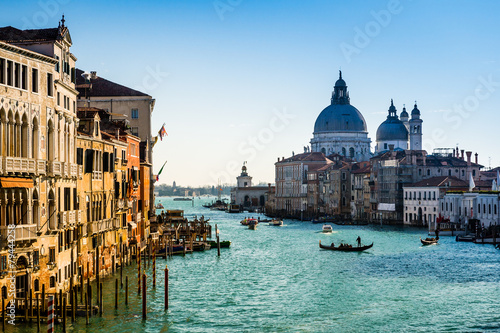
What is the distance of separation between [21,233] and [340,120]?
375ft

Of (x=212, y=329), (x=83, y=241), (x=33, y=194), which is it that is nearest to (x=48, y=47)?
(x=33, y=194)

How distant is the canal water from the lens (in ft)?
73.8

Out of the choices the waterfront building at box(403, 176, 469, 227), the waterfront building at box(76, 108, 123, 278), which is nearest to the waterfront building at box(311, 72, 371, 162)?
the waterfront building at box(403, 176, 469, 227)

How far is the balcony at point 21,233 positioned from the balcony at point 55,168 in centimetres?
165

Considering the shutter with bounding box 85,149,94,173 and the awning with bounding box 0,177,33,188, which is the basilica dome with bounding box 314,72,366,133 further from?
the awning with bounding box 0,177,33,188

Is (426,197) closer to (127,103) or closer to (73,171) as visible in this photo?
(127,103)

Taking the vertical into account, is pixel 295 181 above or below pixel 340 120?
below

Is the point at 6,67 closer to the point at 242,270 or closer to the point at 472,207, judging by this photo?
the point at 242,270

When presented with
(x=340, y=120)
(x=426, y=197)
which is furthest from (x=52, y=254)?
(x=340, y=120)

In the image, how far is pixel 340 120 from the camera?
429 ft

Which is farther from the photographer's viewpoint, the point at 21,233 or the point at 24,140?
the point at 24,140

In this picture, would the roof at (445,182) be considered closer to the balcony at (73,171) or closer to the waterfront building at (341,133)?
the balcony at (73,171)

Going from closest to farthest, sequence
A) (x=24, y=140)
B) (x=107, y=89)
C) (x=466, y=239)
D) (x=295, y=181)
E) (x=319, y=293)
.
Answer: (x=24, y=140), (x=319, y=293), (x=107, y=89), (x=466, y=239), (x=295, y=181)

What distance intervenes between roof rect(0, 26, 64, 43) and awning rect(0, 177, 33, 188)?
4.02 meters
